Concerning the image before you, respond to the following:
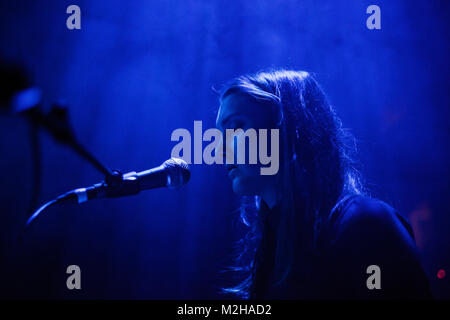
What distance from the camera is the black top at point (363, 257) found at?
44.0 inches

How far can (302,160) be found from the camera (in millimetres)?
1591

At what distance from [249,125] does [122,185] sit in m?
0.75

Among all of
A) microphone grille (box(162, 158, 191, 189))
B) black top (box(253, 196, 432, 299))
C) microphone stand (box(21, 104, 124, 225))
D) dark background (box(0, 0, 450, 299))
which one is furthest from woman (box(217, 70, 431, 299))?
dark background (box(0, 0, 450, 299))

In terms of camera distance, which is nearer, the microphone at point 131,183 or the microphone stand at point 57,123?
the microphone stand at point 57,123

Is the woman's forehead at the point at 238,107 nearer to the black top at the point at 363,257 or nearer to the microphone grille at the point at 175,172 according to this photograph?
the microphone grille at the point at 175,172

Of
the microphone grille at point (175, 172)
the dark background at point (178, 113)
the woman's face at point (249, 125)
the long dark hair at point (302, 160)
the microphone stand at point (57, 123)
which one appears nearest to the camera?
the microphone stand at point (57, 123)

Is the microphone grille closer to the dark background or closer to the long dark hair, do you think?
the long dark hair

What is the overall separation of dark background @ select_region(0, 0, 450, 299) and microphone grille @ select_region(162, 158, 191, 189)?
4.88 feet

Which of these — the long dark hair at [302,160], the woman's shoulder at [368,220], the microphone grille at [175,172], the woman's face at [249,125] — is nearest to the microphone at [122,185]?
the microphone grille at [175,172]

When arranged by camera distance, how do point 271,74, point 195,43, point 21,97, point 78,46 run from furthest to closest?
1. point 195,43
2. point 78,46
3. point 271,74
4. point 21,97

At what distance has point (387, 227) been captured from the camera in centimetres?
116
